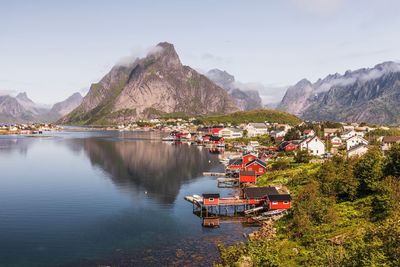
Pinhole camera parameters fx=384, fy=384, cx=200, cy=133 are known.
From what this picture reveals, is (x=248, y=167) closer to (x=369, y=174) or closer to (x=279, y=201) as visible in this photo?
(x=279, y=201)

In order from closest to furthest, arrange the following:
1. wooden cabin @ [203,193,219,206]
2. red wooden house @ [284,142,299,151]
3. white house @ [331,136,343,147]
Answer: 1. wooden cabin @ [203,193,219,206]
2. red wooden house @ [284,142,299,151]
3. white house @ [331,136,343,147]

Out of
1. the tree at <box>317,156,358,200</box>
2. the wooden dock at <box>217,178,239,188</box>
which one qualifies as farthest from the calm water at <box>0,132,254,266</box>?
the tree at <box>317,156,358,200</box>

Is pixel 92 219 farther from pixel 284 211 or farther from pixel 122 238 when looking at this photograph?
pixel 284 211

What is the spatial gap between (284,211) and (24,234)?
36.9 metres

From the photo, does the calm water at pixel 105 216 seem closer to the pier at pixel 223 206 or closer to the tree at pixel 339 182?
the pier at pixel 223 206

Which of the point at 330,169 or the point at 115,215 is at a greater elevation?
the point at 330,169

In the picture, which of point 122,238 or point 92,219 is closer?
point 122,238

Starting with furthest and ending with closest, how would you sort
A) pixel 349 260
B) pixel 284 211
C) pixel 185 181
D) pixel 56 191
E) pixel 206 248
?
pixel 185 181
pixel 56 191
pixel 284 211
pixel 206 248
pixel 349 260

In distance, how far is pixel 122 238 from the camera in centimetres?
5041

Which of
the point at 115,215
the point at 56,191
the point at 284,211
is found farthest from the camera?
the point at 56,191

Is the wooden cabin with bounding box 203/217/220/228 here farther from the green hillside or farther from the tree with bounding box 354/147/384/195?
the tree with bounding box 354/147/384/195

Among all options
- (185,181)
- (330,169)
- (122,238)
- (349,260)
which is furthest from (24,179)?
(349,260)

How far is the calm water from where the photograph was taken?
147 feet

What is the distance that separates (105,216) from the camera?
6150 cm
